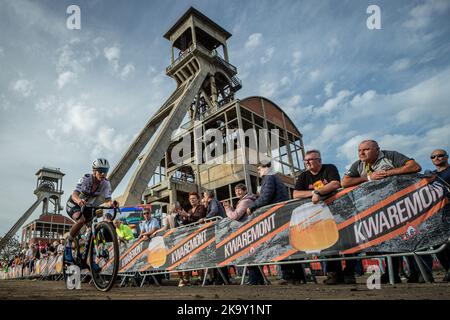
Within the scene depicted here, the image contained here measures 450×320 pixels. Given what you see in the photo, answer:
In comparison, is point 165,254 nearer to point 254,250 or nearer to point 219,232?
point 219,232

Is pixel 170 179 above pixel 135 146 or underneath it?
underneath

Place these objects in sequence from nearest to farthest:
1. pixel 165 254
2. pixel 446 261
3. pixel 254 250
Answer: pixel 446 261 < pixel 254 250 < pixel 165 254

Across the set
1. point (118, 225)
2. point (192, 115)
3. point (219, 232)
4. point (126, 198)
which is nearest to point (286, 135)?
point (192, 115)

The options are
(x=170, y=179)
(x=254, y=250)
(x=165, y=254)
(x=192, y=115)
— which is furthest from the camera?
(x=192, y=115)

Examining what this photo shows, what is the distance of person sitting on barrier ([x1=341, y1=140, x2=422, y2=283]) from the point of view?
3.80 m

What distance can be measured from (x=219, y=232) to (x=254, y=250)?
931 mm

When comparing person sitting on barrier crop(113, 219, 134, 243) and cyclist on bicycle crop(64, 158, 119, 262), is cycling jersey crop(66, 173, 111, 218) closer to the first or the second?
cyclist on bicycle crop(64, 158, 119, 262)

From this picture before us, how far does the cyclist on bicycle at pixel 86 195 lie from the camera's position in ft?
14.9

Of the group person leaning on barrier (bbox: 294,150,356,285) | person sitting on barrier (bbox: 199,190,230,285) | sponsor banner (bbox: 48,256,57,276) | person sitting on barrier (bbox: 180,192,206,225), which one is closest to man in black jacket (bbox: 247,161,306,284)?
person leaning on barrier (bbox: 294,150,356,285)

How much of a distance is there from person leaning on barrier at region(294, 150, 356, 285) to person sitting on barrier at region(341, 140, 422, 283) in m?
0.23

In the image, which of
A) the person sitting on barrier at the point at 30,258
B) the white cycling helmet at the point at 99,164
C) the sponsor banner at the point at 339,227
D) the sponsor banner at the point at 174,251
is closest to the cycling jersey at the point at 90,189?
the white cycling helmet at the point at 99,164

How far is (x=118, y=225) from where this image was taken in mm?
8867

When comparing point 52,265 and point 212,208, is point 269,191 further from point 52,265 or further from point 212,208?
point 52,265

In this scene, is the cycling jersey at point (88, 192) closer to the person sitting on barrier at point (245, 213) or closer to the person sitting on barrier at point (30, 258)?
the person sitting on barrier at point (245, 213)
